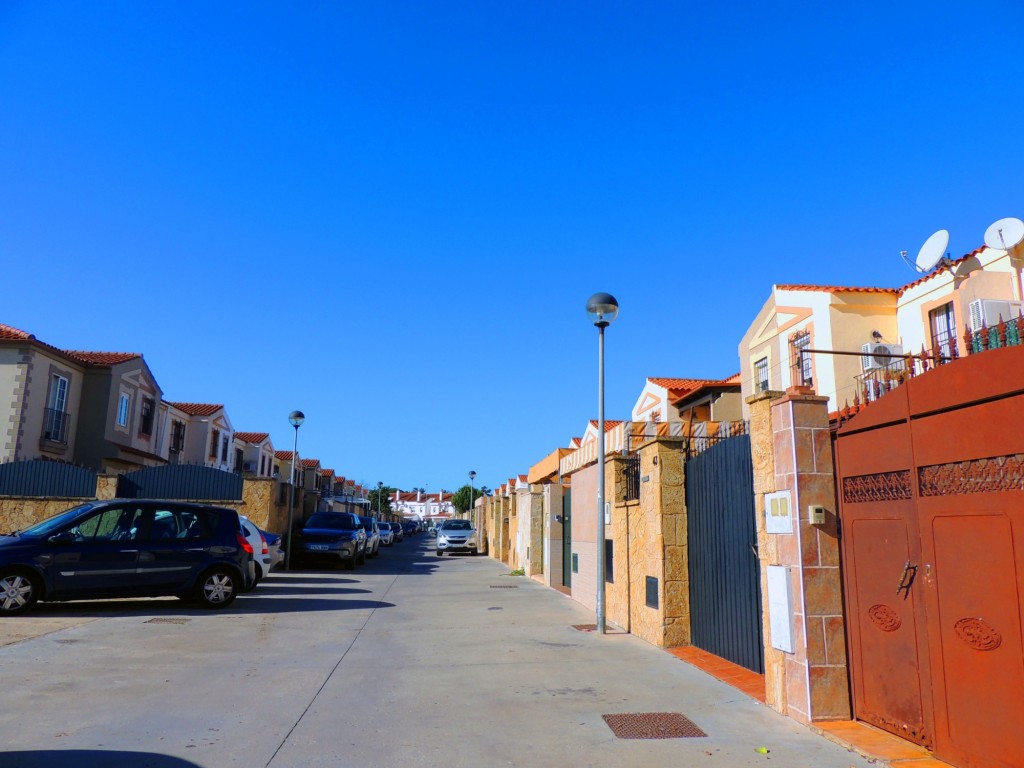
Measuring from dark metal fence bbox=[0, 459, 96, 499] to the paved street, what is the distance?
1039 cm

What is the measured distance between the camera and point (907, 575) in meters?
5.09

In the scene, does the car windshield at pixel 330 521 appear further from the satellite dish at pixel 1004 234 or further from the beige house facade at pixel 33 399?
the satellite dish at pixel 1004 234

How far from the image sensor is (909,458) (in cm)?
514

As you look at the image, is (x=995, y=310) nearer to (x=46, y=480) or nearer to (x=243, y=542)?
(x=243, y=542)

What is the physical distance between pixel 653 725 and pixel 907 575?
2213 millimetres

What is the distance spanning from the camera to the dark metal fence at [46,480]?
834 inches

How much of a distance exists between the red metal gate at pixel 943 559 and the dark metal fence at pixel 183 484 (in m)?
20.0

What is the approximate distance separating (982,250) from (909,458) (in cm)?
1490

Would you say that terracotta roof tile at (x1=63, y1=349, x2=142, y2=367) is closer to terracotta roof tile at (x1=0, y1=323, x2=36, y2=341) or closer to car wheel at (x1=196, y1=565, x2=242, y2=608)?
terracotta roof tile at (x1=0, y1=323, x2=36, y2=341)

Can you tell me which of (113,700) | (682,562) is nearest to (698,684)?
(682,562)

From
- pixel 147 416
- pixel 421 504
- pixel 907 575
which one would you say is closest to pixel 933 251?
pixel 907 575

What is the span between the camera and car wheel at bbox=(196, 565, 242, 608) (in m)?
12.5

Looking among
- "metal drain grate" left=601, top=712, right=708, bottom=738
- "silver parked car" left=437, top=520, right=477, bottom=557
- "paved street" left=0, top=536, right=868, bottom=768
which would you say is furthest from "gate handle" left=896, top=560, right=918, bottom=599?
"silver parked car" left=437, top=520, right=477, bottom=557

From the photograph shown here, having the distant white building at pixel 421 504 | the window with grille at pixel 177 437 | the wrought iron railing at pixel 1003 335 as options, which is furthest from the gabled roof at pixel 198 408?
the distant white building at pixel 421 504
